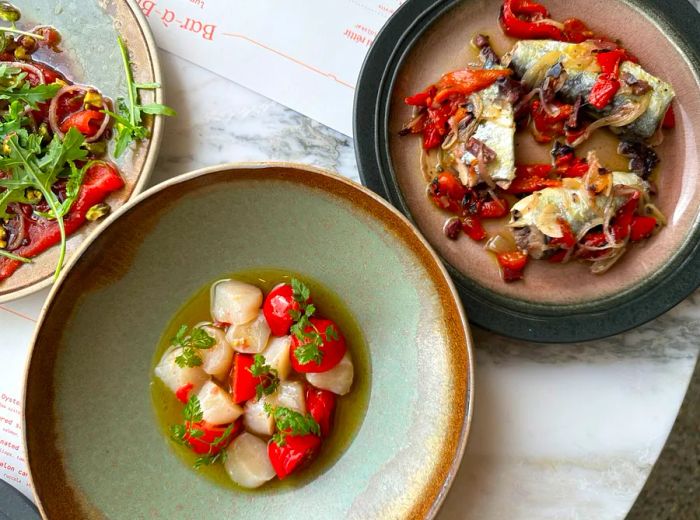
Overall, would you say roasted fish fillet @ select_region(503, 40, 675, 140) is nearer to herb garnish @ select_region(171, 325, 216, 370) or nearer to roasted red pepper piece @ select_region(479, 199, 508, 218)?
roasted red pepper piece @ select_region(479, 199, 508, 218)

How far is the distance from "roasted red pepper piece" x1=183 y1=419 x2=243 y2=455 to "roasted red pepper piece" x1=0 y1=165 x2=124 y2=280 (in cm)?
57

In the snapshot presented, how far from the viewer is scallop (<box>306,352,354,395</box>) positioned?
5.18 feet

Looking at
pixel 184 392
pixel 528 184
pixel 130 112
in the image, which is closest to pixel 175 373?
pixel 184 392

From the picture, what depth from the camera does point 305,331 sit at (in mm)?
1537

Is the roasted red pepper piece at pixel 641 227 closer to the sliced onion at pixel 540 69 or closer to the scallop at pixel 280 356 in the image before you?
the sliced onion at pixel 540 69

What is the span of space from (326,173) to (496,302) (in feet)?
1.77

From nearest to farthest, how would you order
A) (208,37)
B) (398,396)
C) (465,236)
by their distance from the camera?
(398,396)
(465,236)
(208,37)

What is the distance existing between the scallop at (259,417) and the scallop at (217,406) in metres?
0.02

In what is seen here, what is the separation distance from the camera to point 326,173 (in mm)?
1418

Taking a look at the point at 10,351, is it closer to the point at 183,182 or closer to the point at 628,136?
the point at 183,182

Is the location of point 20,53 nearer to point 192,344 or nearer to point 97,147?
point 97,147

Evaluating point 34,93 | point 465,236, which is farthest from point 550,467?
point 34,93

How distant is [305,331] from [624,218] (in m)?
0.84

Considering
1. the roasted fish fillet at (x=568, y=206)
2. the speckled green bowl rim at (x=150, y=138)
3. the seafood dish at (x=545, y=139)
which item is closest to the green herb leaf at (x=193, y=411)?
the speckled green bowl rim at (x=150, y=138)
